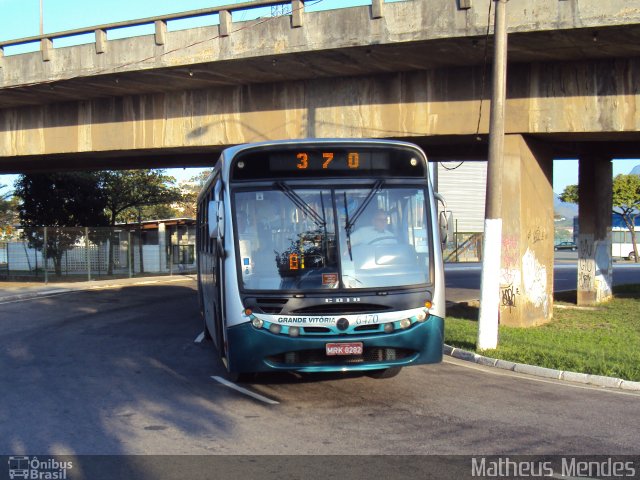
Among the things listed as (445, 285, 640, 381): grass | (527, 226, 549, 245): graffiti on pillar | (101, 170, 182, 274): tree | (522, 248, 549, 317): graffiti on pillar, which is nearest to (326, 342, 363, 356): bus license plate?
(445, 285, 640, 381): grass

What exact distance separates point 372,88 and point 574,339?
7.50m

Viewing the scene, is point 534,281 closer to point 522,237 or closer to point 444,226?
point 522,237

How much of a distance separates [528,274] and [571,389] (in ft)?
22.4

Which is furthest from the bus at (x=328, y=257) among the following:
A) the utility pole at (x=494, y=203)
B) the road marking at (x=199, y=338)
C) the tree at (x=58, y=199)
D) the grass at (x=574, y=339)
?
the tree at (x=58, y=199)

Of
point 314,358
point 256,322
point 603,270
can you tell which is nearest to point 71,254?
point 603,270

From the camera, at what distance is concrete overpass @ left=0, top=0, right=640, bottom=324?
1397 centimetres

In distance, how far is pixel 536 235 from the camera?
15914 mm

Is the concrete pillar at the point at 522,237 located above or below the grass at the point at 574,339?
above

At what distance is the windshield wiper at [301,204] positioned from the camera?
808 cm

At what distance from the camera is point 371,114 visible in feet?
54.5

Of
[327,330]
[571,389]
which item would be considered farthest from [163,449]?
[571,389]

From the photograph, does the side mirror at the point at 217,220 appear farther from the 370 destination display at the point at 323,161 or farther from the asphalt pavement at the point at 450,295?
the asphalt pavement at the point at 450,295

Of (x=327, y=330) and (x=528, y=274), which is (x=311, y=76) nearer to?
(x=528, y=274)

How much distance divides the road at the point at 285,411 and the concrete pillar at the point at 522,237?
4.80m
